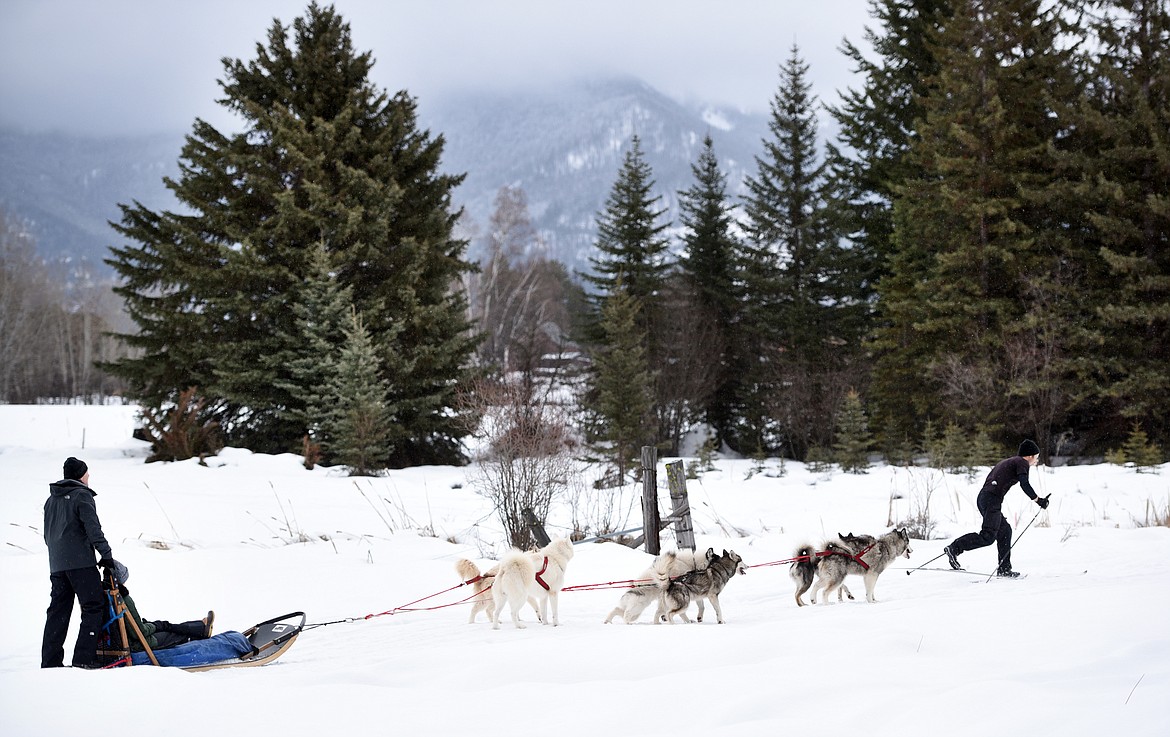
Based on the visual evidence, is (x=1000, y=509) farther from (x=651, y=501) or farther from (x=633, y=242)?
(x=633, y=242)

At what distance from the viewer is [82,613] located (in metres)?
5.86

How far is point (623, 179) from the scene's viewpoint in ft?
115

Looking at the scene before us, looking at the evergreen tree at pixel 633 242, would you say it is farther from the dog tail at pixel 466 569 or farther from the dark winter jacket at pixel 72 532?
the dark winter jacket at pixel 72 532

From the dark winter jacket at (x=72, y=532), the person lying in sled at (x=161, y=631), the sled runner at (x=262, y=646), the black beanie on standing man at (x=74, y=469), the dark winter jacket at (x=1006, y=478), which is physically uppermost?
the black beanie on standing man at (x=74, y=469)

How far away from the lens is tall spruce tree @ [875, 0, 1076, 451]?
23.3 m

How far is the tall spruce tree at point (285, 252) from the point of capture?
21.9m

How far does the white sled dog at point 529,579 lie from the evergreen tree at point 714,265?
27742mm

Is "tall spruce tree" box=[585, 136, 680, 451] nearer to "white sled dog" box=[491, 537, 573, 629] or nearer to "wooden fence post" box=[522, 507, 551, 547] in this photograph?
"wooden fence post" box=[522, 507, 551, 547]

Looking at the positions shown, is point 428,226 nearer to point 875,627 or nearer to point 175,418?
point 175,418

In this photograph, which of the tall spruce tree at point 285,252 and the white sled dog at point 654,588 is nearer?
the white sled dog at point 654,588

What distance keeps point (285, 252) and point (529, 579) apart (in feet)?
59.7

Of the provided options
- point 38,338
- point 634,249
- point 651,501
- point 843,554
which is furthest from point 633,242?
point 38,338

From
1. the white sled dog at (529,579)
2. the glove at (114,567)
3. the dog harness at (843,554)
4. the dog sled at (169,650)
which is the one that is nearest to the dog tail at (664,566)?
the white sled dog at (529,579)

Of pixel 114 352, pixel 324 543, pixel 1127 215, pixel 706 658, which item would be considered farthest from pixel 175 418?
pixel 114 352
